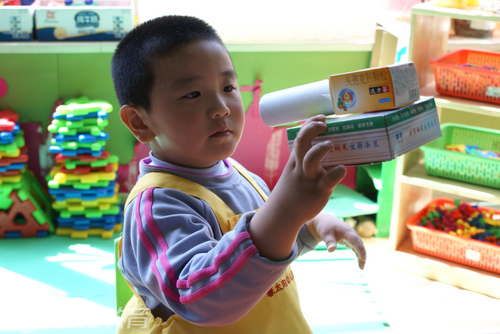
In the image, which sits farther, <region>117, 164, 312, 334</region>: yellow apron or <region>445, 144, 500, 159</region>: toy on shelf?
<region>445, 144, 500, 159</region>: toy on shelf

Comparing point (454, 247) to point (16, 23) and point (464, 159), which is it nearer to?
point (464, 159)

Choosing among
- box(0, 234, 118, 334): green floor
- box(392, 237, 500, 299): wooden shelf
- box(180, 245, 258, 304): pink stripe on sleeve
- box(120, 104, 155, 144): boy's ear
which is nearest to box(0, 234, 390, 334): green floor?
box(0, 234, 118, 334): green floor

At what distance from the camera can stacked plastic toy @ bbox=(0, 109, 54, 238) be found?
2.19 m

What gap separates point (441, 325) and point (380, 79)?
56.3 inches

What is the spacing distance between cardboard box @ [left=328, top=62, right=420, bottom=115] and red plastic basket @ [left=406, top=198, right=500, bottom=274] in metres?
1.57

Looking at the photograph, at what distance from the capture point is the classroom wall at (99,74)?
2344 mm

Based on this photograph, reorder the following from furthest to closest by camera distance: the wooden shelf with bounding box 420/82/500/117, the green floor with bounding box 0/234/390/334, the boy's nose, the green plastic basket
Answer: the green plastic basket < the wooden shelf with bounding box 420/82/500/117 < the green floor with bounding box 0/234/390/334 < the boy's nose

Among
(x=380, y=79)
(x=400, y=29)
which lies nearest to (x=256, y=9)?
(x=400, y=29)

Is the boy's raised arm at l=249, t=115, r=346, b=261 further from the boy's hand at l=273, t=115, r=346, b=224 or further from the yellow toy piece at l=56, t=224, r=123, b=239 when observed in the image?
the yellow toy piece at l=56, t=224, r=123, b=239

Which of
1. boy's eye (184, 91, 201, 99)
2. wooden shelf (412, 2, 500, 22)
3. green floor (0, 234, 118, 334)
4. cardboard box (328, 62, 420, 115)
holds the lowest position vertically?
green floor (0, 234, 118, 334)

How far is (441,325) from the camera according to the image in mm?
1816

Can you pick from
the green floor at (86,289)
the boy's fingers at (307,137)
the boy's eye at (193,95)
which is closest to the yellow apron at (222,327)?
the boy's eye at (193,95)

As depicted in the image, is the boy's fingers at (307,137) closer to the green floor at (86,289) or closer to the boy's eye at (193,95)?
the boy's eye at (193,95)

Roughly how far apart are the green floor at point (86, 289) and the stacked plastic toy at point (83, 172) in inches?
2.7
